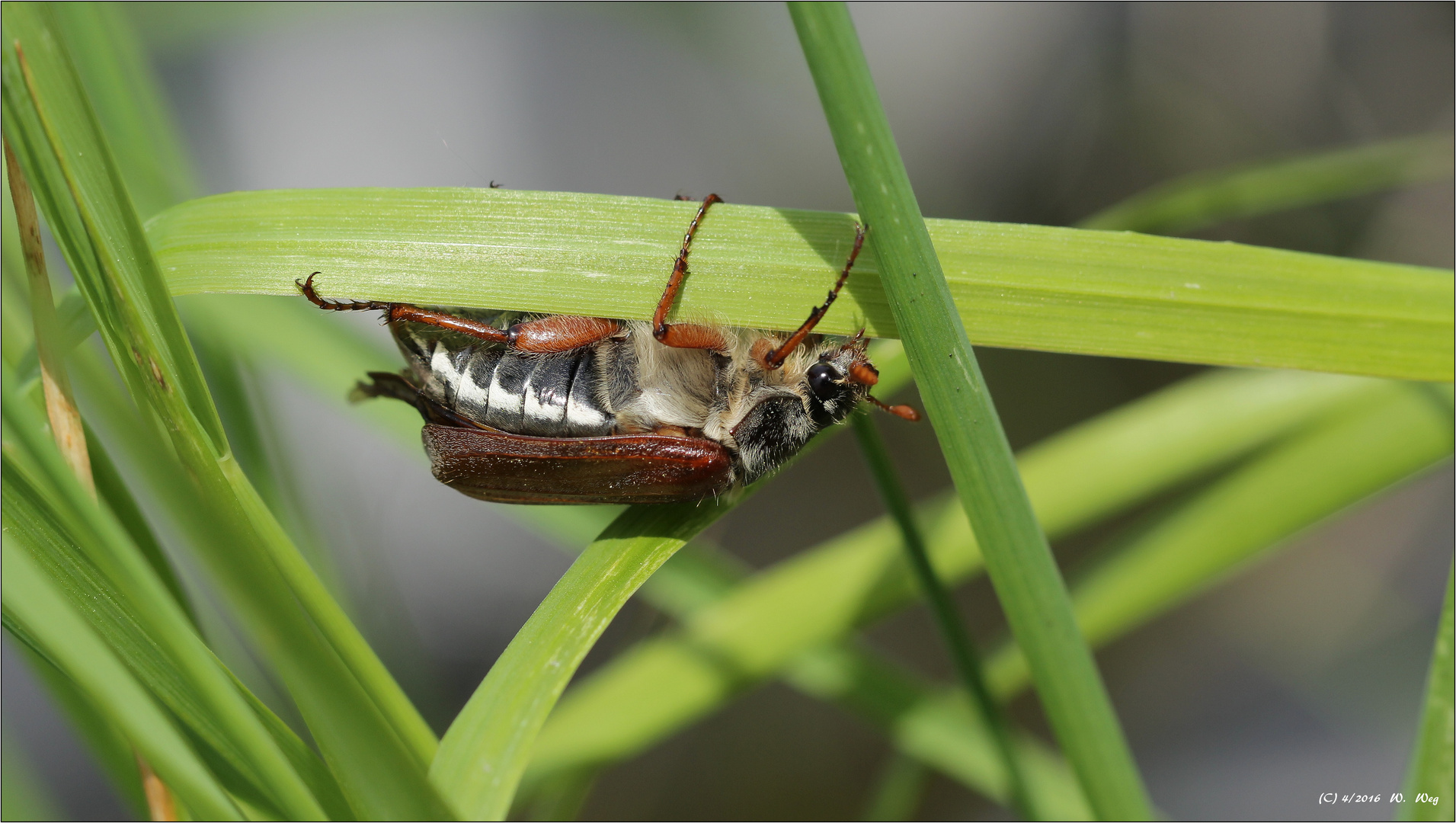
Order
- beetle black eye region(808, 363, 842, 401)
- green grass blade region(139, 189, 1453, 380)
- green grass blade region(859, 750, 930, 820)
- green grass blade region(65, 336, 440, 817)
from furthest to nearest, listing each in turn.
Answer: green grass blade region(859, 750, 930, 820), beetle black eye region(808, 363, 842, 401), green grass blade region(139, 189, 1453, 380), green grass blade region(65, 336, 440, 817)

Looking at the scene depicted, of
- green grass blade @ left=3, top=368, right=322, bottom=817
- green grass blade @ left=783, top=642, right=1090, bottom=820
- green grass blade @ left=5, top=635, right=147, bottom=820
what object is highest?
green grass blade @ left=783, top=642, right=1090, bottom=820

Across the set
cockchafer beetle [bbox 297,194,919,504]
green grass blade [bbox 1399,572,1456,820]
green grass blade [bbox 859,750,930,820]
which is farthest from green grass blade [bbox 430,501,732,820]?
green grass blade [bbox 859,750,930,820]

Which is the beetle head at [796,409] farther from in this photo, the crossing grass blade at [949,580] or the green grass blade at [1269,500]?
the green grass blade at [1269,500]

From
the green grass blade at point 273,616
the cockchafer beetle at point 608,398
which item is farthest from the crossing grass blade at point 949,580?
the green grass blade at point 273,616

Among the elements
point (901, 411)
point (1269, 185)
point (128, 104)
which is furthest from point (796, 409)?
point (128, 104)

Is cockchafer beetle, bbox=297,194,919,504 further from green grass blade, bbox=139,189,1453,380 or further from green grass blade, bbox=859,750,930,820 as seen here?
green grass blade, bbox=859,750,930,820

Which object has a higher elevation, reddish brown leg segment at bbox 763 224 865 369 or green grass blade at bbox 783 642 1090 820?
reddish brown leg segment at bbox 763 224 865 369
